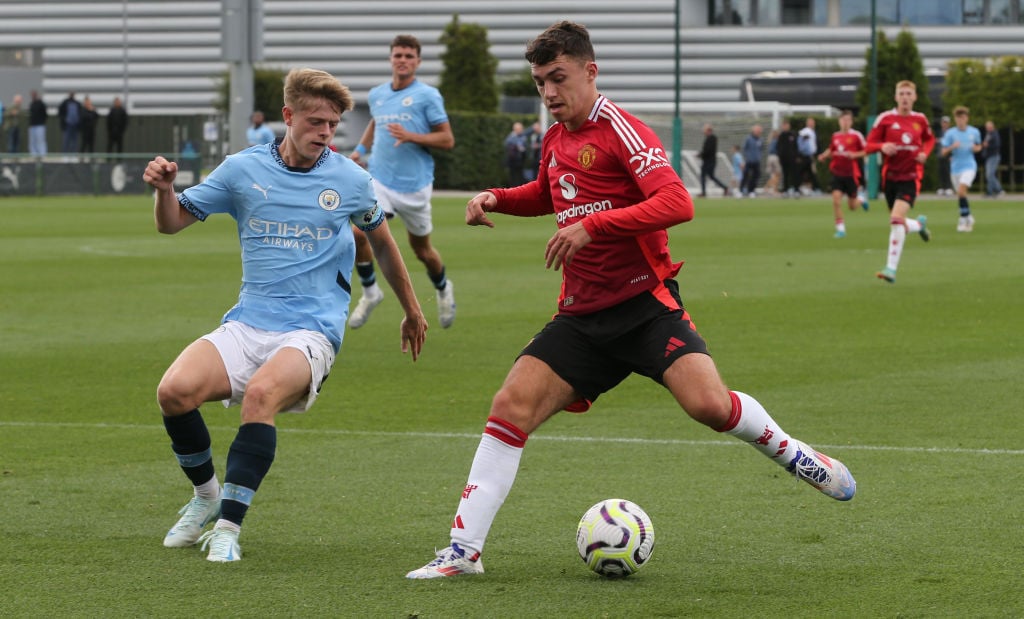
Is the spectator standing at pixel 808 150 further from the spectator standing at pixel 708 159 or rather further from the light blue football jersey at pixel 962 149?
the light blue football jersey at pixel 962 149

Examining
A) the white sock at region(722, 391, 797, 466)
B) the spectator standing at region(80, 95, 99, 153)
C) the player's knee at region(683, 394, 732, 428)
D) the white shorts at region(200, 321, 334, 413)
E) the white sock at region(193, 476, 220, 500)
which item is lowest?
the white sock at region(193, 476, 220, 500)

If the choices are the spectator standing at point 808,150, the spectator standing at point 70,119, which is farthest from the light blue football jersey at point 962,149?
the spectator standing at point 70,119

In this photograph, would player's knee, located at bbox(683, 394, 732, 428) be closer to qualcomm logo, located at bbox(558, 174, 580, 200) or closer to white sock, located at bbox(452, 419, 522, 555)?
white sock, located at bbox(452, 419, 522, 555)

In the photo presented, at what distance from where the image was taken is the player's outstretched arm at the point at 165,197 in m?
5.76

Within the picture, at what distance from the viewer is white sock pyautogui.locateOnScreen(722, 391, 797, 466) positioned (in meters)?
5.73

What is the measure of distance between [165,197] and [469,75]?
53.0m

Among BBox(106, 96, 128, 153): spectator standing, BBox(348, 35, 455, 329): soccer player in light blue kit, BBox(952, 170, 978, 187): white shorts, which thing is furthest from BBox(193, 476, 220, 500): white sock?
BBox(106, 96, 128, 153): spectator standing

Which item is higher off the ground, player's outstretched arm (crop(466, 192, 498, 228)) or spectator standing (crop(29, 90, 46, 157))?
spectator standing (crop(29, 90, 46, 157))

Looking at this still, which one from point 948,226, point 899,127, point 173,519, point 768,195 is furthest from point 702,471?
point 768,195

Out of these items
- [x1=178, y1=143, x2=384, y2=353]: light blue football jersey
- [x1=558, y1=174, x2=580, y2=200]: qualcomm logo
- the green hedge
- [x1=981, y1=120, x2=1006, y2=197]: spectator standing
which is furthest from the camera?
the green hedge

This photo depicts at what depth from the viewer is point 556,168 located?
6016 millimetres

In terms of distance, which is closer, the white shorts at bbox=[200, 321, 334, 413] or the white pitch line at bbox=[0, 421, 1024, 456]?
the white shorts at bbox=[200, 321, 334, 413]

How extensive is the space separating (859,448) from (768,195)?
136 ft

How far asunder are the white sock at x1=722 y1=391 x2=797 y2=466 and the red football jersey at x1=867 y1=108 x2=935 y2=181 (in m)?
12.4
